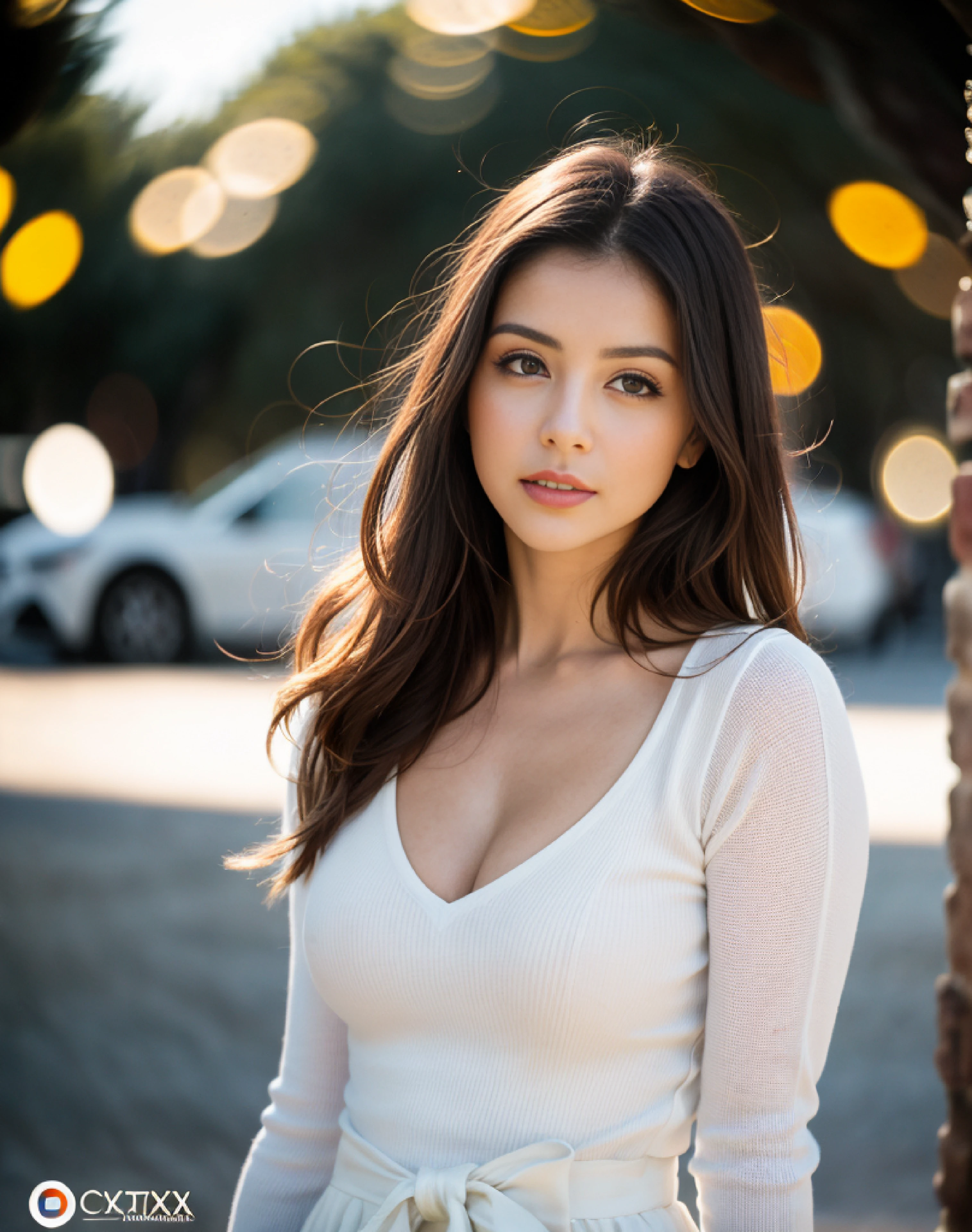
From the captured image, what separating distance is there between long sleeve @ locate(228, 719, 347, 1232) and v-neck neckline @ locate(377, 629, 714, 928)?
0.86ft

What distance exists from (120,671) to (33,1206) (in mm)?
6718

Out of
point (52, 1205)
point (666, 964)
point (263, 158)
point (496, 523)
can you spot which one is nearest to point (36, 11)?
point (496, 523)

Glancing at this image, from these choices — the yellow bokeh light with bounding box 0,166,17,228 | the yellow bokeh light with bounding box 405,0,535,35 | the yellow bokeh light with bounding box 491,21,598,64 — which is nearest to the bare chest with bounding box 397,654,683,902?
the yellow bokeh light with bounding box 0,166,17,228

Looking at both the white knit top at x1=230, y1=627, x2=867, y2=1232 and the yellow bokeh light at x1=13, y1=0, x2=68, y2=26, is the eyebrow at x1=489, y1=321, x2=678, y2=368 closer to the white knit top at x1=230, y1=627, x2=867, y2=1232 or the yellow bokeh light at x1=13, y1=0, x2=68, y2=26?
the white knit top at x1=230, y1=627, x2=867, y2=1232

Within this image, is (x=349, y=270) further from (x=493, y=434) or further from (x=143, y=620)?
(x=493, y=434)

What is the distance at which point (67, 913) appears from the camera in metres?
4.59

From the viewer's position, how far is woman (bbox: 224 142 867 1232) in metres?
1.43

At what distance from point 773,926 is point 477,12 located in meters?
2.43

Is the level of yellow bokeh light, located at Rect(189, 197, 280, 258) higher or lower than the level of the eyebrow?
higher

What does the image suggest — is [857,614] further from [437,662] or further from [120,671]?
[437,662]

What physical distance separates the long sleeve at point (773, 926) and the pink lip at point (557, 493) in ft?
1.19

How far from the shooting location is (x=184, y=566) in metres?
9.20

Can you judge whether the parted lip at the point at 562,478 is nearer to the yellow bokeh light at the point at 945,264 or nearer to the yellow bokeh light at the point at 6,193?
the yellow bokeh light at the point at 945,264

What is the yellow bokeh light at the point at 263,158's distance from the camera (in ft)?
35.0
